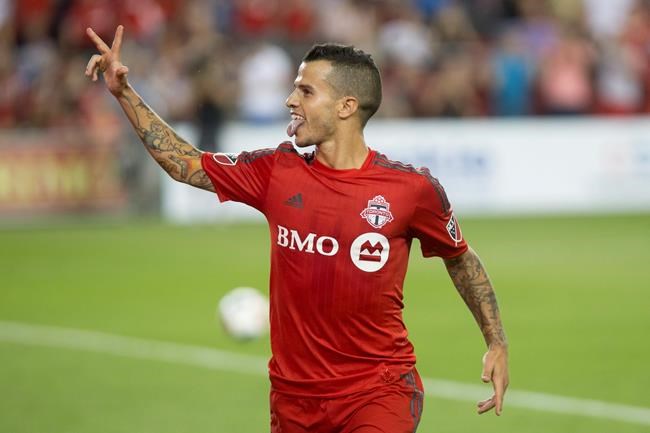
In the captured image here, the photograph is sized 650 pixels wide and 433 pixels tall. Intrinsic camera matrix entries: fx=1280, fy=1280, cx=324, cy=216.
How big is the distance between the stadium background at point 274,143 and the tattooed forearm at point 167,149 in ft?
15.8

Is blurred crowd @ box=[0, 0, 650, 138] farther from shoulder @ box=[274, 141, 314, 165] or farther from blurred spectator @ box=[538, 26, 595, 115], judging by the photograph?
shoulder @ box=[274, 141, 314, 165]

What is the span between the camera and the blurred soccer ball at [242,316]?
1085 cm

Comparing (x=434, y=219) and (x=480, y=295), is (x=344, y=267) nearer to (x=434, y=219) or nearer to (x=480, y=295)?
(x=434, y=219)

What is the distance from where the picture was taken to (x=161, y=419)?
859 centimetres

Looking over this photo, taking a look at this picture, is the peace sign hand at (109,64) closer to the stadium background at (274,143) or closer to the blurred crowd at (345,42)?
the stadium background at (274,143)

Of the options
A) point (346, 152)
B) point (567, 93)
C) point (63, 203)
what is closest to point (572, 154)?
point (567, 93)

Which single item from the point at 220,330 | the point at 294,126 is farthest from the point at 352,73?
the point at 220,330

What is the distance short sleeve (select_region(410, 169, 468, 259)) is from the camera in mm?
5395

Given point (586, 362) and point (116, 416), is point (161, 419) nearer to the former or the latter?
point (116, 416)

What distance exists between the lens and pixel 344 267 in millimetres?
5328

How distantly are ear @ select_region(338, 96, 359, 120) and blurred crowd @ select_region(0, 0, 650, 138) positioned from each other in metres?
14.9

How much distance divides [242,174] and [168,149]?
0.34 metres

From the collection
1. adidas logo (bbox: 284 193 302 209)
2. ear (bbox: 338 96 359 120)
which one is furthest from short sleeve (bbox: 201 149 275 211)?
ear (bbox: 338 96 359 120)

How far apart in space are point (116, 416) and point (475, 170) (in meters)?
13.2
